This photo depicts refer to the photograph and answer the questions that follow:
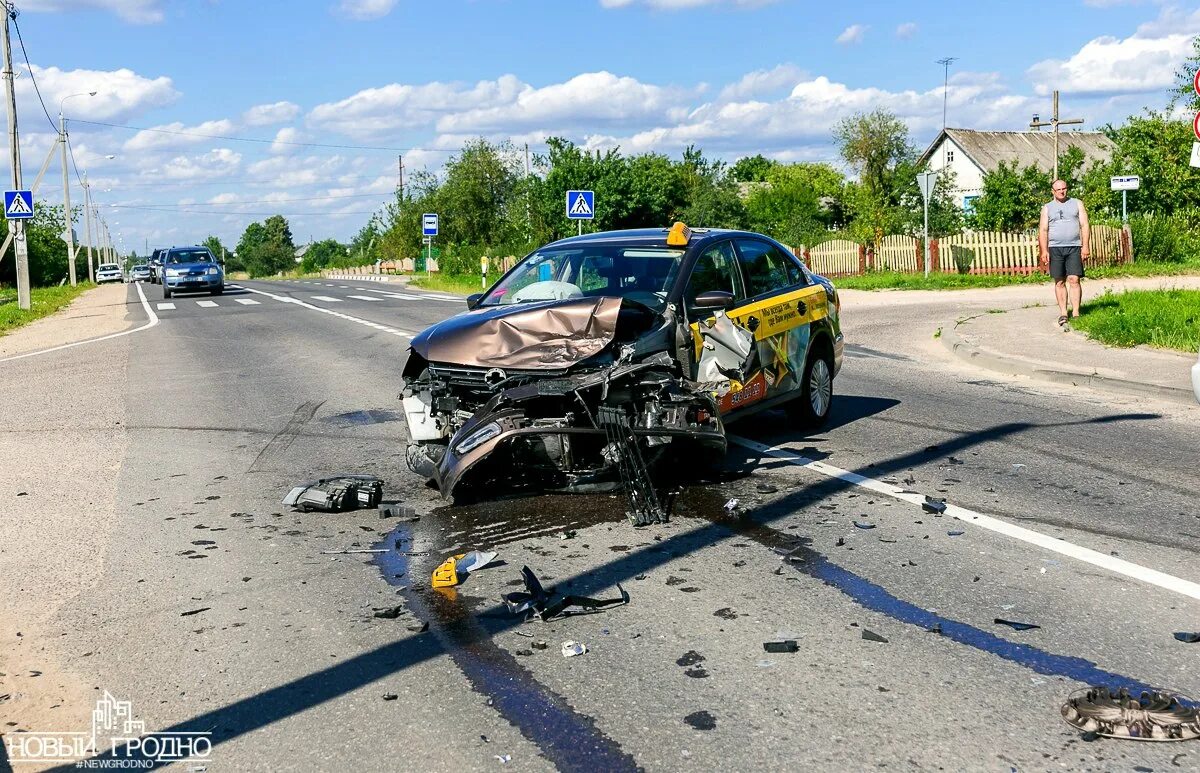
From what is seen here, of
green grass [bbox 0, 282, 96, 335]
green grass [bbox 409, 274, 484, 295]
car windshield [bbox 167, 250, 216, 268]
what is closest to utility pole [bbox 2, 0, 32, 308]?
green grass [bbox 0, 282, 96, 335]

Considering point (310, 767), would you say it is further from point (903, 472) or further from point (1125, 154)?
point (1125, 154)

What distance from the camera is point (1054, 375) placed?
12273 millimetres

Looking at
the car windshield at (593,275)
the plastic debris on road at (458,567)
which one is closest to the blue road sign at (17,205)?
the car windshield at (593,275)

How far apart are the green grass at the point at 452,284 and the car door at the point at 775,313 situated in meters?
32.4

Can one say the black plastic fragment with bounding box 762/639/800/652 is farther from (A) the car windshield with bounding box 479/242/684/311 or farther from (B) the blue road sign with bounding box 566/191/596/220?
(B) the blue road sign with bounding box 566/191/596/220

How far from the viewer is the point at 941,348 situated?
52.9 ft

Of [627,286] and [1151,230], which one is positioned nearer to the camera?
[627,286]

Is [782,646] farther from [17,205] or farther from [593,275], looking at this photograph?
[17,205]

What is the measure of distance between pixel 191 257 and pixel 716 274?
36836 millimetres

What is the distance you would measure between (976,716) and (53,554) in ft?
15.6

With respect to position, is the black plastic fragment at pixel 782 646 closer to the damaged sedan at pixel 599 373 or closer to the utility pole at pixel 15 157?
the damaged sedan at pixel 599 373

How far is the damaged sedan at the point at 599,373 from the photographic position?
258 inches

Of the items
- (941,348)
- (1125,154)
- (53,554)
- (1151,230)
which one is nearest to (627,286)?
(53,554)

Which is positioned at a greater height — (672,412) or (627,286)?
(627,286)
